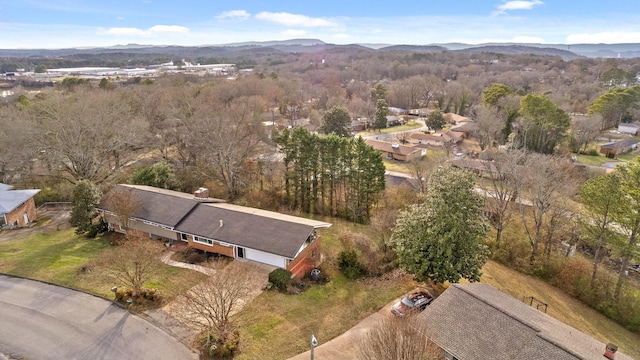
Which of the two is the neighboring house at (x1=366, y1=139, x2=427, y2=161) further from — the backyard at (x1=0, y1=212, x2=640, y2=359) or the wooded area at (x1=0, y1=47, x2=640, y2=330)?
the backyard at (x1=0, y1=212, x2=640, y2=359)

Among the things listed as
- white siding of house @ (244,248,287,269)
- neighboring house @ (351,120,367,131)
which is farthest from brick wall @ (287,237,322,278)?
neighboring house @ (351,120,367,131)

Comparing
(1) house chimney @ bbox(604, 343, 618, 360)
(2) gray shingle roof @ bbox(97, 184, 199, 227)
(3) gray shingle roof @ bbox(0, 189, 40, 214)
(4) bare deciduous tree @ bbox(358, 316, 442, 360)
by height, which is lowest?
(1) house chimney @ bbox(604, 343, 618, 360)

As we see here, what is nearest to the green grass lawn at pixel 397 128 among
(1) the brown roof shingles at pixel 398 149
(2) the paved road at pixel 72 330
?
(1) the brown roof shingles at pixel 398 149

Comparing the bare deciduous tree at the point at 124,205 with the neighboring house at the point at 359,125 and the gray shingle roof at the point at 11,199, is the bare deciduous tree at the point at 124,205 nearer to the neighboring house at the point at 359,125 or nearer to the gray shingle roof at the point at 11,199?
the gray shingle roof at the point at 11,199

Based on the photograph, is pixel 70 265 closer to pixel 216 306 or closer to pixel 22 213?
pixel 216 306

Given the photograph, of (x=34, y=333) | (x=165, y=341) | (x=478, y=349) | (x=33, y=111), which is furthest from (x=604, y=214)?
(x=33, y=111)

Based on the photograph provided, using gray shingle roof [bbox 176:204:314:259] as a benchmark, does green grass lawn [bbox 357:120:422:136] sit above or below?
below

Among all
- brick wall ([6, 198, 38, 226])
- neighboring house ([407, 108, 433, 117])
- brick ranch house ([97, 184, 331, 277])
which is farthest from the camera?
neighboring house ([407, 108, 433, 117])
